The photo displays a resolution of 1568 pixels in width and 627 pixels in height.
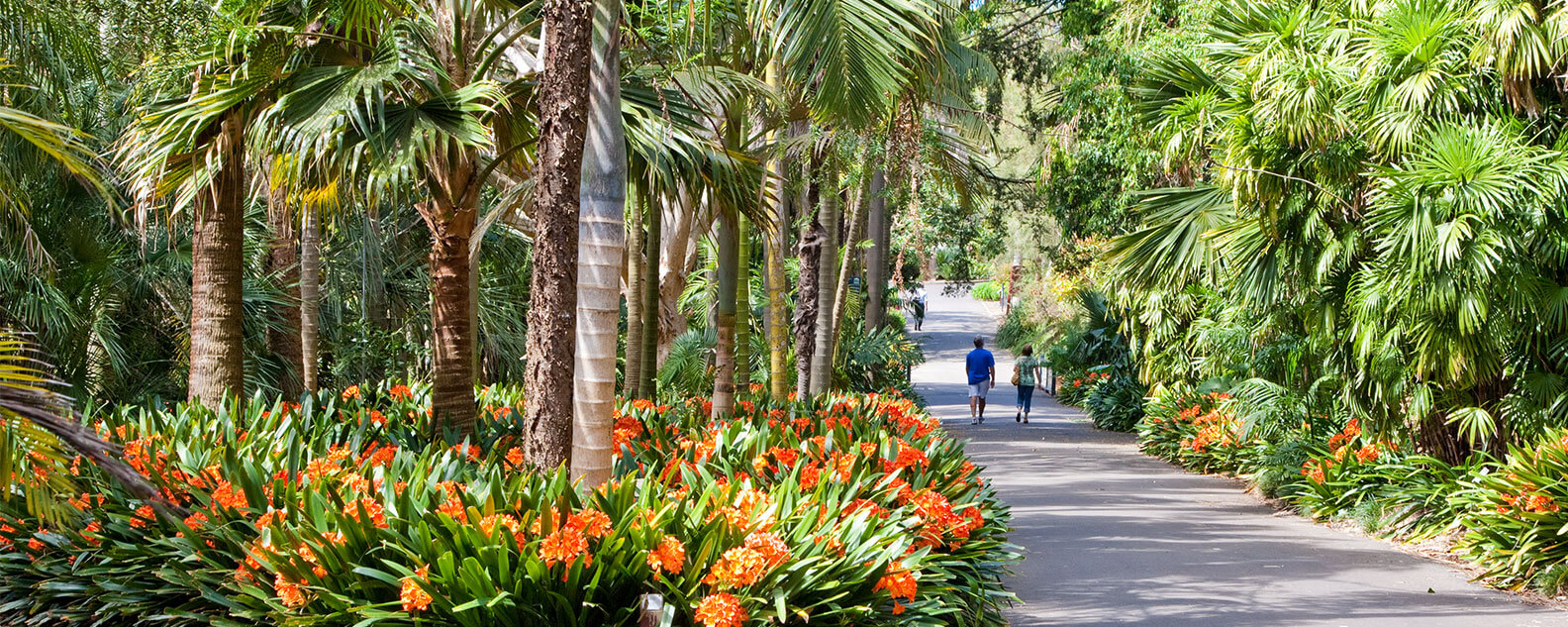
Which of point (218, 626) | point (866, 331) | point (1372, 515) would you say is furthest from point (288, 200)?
point (866, 331)

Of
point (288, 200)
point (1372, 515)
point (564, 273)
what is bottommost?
point (1372, 515)

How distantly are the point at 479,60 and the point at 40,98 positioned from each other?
2.83 metres

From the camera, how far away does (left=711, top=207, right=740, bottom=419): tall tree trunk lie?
31.4 ft

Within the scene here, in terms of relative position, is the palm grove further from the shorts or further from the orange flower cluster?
the shorts

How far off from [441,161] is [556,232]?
2.41 meters

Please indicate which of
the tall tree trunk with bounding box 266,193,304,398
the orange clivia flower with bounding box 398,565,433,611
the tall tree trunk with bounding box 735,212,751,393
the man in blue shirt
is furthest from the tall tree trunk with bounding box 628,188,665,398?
the man in blue shirt

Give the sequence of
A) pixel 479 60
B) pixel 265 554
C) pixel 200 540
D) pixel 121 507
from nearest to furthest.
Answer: pixel 265 554, pixel 200 540, pixel 121 507, pixel 479 60

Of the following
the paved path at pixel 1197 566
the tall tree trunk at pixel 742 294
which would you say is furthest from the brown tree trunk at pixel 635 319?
the paved path at pixel 1197 566

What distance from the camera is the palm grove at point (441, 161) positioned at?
5898 mm

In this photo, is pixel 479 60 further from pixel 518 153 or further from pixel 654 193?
pixel 654 193

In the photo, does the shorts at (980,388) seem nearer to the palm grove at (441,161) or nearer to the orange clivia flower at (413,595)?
the palm grove at (441,161)

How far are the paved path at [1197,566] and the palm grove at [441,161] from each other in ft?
9.24

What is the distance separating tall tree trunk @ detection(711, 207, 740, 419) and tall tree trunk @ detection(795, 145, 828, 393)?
345 cm

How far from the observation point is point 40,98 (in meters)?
7.89
